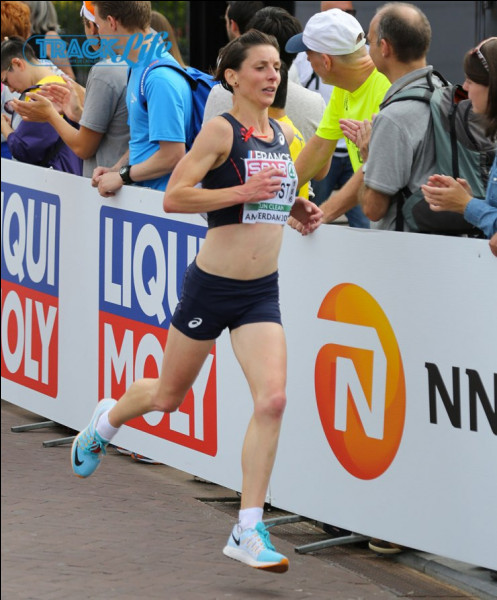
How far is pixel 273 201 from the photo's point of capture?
530 cm


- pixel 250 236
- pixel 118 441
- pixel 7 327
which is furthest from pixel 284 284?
pixel 7 327

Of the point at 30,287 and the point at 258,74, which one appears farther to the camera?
the point at 30,287

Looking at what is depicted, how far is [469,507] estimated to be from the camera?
5.23 metres

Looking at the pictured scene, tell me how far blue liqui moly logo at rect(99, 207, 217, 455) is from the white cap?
1.05 m

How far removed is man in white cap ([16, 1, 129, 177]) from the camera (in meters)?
7.34

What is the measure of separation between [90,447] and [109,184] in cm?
169

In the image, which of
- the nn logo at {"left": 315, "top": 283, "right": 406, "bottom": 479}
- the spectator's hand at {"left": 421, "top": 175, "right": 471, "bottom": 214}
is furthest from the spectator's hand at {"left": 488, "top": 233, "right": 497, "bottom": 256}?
the nn logo at {"left": 315, "top": 283, "right": 406, "bottom": 479}

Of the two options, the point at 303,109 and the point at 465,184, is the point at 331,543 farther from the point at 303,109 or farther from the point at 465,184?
the point at 303,109

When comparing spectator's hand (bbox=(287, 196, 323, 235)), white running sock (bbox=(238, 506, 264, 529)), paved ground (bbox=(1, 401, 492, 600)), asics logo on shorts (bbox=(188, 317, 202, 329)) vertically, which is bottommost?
paved ground (bbox=(1, 401, 492, 600))

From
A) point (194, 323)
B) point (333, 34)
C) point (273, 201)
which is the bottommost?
point (194, 323)

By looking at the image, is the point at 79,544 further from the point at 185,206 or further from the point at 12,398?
the point at 12,398

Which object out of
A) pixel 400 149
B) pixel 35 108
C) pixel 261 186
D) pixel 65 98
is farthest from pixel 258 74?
pixel 65 98

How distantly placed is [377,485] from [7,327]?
3637mm

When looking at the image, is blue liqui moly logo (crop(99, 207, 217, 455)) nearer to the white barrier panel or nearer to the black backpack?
the white barrier panel
